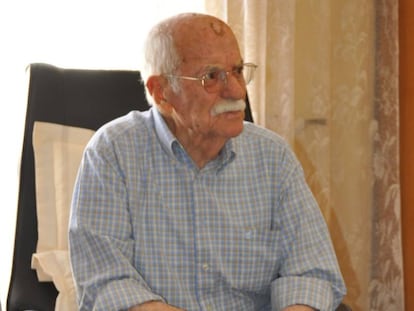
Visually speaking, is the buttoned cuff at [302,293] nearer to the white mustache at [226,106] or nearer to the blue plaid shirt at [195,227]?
the blue plaid shirt at [195,227]

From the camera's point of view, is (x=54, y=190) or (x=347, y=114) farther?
(x=347, y=114)

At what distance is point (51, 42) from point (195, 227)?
826 mm

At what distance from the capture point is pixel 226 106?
5.27ft

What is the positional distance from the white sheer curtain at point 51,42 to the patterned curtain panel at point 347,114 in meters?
0.42

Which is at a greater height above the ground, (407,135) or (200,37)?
(200,37)

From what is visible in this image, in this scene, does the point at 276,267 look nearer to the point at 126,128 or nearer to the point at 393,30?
the point at 126,128

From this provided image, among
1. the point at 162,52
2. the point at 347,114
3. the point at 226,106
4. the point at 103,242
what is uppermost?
the point at 162,52

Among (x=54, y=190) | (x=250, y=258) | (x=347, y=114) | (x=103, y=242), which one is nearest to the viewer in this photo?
(x=103, y=242)

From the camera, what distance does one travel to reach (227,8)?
A: 7.46 feet

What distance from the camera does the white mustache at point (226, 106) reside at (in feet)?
5.26

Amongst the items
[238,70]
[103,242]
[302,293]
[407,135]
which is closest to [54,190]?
[103,242]

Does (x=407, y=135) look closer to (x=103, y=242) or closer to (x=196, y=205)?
(x=196, y=205)

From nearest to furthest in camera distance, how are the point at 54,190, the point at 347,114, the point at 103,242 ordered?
the point at 103,242
the point at 54,190
the point at 347,114

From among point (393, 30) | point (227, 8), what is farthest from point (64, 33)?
point (393, 30)
